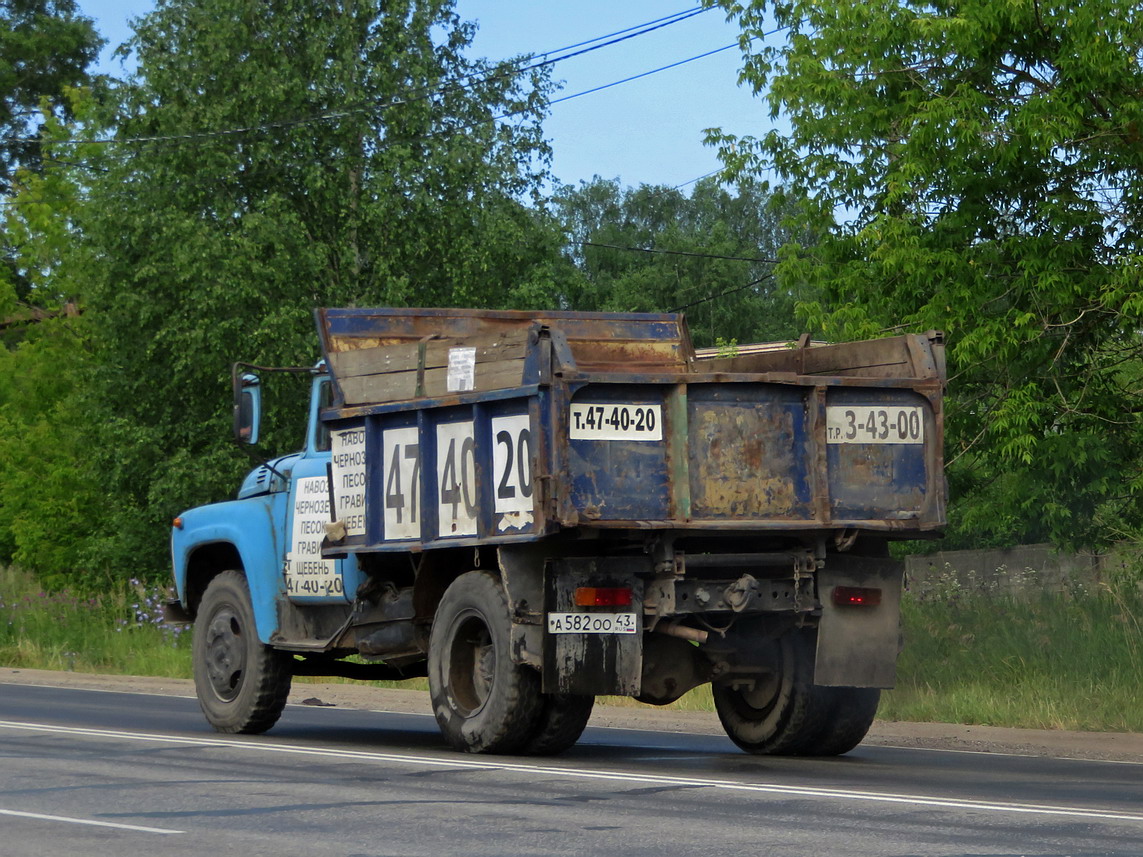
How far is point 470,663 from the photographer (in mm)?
11859

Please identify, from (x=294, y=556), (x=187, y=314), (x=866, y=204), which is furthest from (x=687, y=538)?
(x=187, y=314)

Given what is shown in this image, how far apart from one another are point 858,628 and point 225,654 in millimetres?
5313

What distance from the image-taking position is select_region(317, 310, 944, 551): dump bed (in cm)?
1062

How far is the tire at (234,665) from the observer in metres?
13.5

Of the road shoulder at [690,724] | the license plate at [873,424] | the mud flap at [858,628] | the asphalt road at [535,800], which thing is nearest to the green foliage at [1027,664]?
the road shoulder at [690,724]

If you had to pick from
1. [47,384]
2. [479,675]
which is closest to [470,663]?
[479,675]

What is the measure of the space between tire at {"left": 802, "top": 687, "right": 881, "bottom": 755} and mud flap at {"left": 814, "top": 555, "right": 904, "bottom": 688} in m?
0.79

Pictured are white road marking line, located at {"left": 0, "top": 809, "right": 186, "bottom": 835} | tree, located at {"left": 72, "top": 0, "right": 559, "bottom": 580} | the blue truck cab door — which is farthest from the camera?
tree, located at {"left": 72, "top": 0, "right": 559, "bottom": 580}

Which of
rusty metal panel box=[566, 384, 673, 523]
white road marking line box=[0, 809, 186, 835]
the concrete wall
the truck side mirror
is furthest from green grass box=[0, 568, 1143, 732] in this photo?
white road marking line box=[0, 809, 186, 835]

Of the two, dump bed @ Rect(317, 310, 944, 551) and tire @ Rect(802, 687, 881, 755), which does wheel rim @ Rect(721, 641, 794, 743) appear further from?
dump bed @ Rect(317, 310, 944, 551)

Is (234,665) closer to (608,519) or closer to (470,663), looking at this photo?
(470,663)

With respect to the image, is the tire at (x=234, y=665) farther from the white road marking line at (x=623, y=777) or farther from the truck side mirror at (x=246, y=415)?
the truck side mirror at (x=246, y=415)

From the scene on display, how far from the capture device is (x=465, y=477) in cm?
1142

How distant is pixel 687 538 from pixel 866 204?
6638 millimetres
